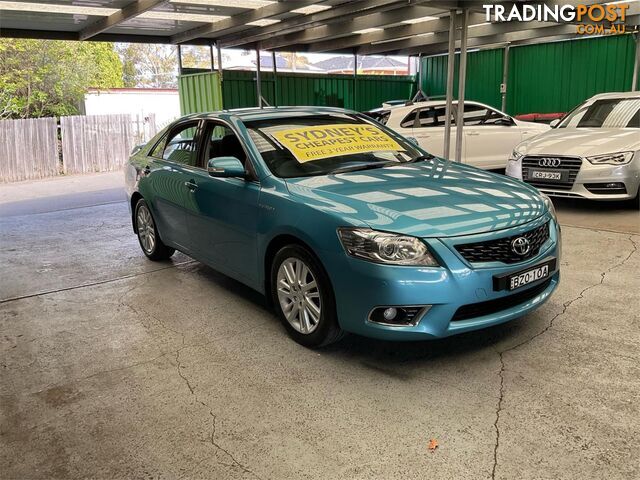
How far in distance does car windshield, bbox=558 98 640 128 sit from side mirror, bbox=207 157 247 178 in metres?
6.24

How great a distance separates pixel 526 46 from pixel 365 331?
12915 mm

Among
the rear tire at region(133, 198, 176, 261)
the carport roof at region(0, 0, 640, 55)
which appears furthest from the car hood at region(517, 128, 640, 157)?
the rear tire at region(133, 198, 176, 261)

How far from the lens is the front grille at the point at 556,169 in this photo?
729 cm

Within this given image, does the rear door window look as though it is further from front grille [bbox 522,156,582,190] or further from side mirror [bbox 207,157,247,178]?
front grille [bbox 522,156,582,190]

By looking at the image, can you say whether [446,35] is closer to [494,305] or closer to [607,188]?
[607,188]

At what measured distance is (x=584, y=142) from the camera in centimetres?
752

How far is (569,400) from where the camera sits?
2.95m

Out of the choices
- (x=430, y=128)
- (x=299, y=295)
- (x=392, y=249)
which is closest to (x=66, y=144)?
(x=430, y=128)

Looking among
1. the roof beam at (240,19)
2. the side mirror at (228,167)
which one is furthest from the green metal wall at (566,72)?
the side mirror at (228,167)

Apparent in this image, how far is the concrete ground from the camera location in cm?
253

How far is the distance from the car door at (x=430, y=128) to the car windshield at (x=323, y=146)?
5.73 meters

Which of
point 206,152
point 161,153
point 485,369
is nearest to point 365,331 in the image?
point 485,369

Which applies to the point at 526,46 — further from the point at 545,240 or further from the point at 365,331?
the point at 365,331
